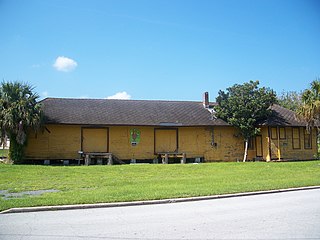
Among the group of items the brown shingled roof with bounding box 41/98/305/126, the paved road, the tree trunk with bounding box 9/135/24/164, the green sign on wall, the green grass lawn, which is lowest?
the paved road

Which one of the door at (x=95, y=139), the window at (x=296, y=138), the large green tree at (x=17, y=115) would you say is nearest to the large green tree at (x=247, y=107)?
the window at (x=296, y=138)

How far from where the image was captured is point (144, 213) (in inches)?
348

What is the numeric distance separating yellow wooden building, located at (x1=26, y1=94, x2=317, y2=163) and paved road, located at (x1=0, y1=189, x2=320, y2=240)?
16.4m

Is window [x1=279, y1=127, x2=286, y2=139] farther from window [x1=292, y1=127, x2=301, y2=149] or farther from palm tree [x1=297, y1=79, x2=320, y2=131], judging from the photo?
palm tree [x1=297, y1=79, x2=320, y2=131]

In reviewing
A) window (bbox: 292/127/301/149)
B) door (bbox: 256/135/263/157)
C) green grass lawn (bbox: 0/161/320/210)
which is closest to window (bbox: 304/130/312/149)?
window (bbox: 292/127/301/149)

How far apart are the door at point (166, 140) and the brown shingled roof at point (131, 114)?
2.78 ft

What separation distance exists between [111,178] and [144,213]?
7715 mm

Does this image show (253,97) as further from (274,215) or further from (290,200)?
(274,215)

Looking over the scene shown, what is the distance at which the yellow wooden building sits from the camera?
25.9 m

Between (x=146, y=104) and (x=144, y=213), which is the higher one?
(x=146, y=104)

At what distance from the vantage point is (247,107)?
2825 centimetres

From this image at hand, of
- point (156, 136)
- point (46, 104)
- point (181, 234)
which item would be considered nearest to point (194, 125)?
point (156, 136)

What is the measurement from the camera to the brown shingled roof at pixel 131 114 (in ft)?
86.8

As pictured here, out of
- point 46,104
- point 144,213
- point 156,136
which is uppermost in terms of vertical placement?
point 46,104
